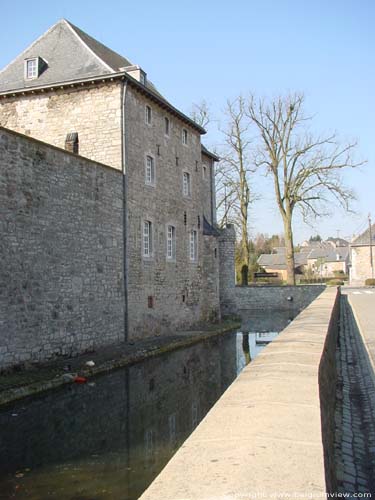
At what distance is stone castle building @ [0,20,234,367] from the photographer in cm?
1144

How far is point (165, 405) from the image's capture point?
9523 mm

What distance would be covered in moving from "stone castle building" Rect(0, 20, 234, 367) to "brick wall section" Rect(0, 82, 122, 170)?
32mm

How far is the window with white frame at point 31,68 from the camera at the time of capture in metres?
17.0

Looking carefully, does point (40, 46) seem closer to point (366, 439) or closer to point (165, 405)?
point (165, 405)

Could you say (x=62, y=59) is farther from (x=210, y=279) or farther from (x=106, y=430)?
(x=106, y=430)

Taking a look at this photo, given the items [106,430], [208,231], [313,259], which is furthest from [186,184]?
[313,259]

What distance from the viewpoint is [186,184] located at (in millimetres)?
20578

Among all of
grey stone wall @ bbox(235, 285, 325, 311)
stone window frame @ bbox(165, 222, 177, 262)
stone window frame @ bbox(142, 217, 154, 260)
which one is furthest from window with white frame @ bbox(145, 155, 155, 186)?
grey stone wall @ bbox(235, 285, 325, 311)

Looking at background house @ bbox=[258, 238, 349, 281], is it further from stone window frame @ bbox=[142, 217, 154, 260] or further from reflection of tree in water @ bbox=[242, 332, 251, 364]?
stone window frame @ bbox=[142, 217, 154, 260]

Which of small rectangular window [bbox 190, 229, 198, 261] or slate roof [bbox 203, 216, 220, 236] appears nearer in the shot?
small rectangular window [bbox 190, 229, 198, 261]

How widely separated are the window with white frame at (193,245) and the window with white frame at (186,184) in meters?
1.60

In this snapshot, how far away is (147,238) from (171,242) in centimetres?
195

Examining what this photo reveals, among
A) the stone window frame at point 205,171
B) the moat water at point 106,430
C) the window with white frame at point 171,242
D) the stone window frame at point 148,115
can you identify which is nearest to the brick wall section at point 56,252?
the moat water at point 106,430

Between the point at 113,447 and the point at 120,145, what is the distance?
1044cm
